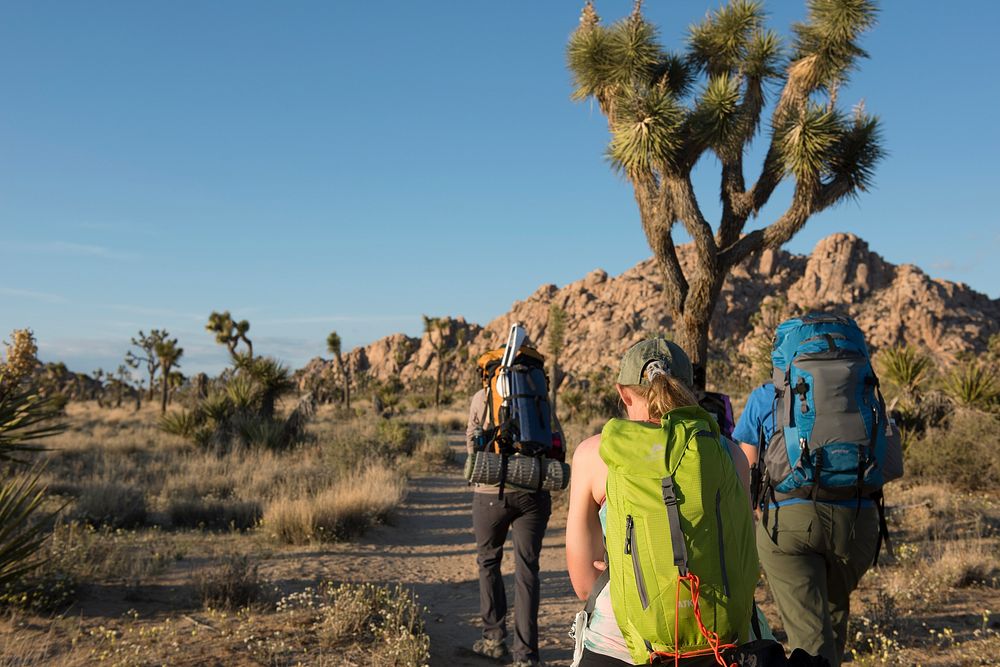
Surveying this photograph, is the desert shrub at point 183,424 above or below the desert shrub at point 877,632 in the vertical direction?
above

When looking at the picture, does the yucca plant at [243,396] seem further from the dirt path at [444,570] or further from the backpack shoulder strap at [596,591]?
the backpack shoulder strap at [596,591]

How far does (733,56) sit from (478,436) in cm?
867

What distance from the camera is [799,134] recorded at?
9.27 meters

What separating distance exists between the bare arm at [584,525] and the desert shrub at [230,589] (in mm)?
3823

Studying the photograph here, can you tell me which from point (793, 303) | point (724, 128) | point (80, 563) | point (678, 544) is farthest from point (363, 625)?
point (793, 303)

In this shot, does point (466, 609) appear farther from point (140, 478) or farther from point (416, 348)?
point (416, 348)

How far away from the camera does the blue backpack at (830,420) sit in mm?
2846

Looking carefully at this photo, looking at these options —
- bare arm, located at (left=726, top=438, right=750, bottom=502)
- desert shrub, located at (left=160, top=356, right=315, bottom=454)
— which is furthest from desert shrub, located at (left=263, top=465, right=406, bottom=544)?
bare arm, located at (left=726, top=438, right=750, bottom=502)

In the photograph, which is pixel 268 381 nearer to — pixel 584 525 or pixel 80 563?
pixel 80 563

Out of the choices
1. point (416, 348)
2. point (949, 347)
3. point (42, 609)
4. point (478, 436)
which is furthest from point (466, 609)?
point (416, 348)

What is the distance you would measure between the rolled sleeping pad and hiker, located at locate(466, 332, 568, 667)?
1.9 inches

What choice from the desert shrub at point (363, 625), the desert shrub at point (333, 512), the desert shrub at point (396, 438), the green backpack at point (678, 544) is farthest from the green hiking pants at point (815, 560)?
the desert shrub at point (396, 438)

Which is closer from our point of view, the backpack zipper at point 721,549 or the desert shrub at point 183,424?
the backpack zipper at point 721,549

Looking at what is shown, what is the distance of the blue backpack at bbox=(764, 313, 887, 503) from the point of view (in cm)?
285
